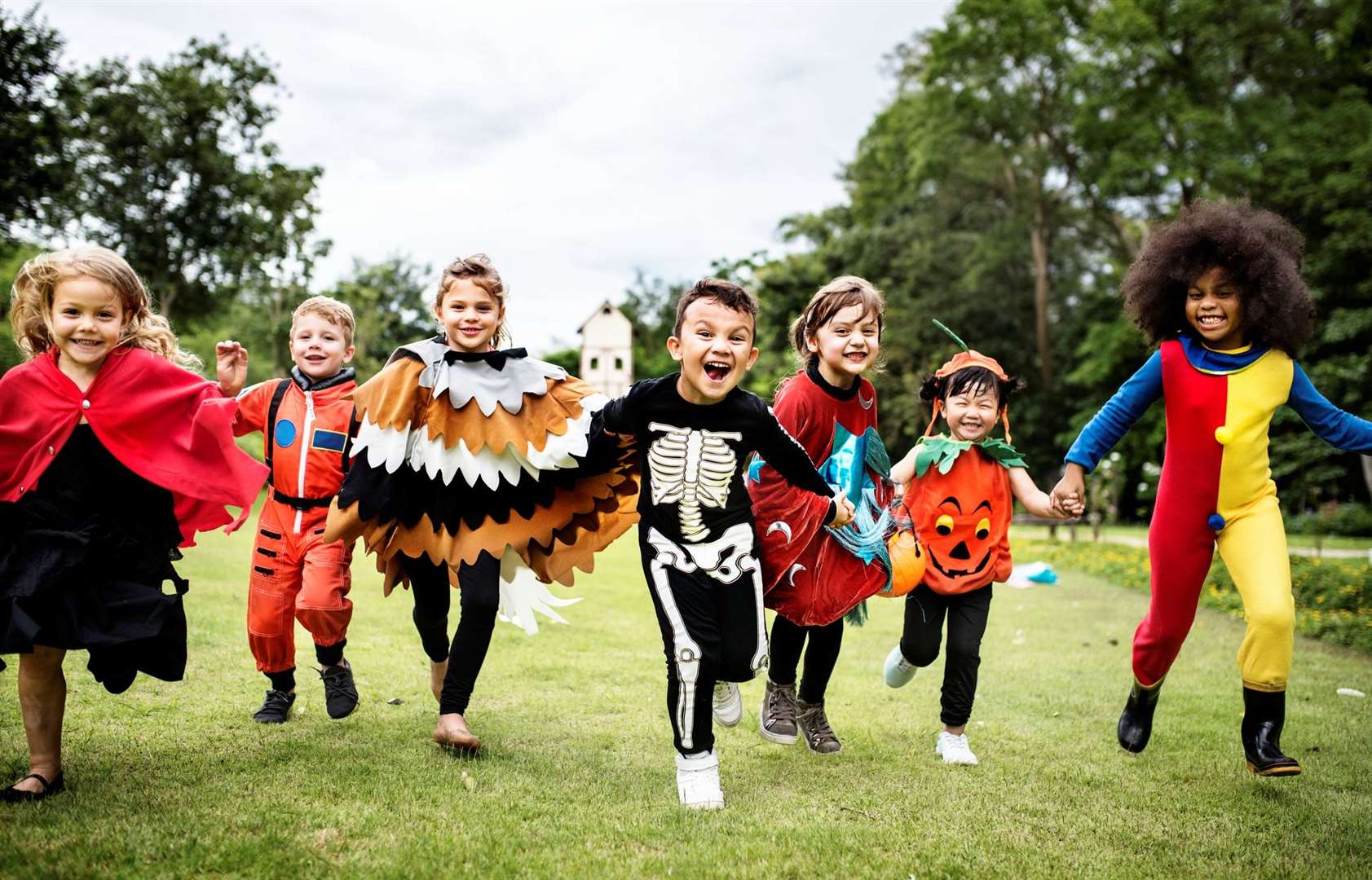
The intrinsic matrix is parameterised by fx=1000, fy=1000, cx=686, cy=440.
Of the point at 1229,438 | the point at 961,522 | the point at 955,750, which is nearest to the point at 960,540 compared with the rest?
the point at 961,522

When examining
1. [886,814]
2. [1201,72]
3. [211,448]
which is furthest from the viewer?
[1201,72]

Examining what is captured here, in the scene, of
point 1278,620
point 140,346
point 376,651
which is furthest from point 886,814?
point 376,651

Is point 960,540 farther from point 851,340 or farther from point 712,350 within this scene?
point 712,350

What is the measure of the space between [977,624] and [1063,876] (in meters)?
1.63

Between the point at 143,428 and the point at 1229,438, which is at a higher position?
the point at 1229,438

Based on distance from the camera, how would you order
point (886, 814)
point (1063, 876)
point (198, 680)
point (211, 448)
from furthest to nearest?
point (198, 680) < point (211, 448) < point (886, 814) < point (1063, 876)

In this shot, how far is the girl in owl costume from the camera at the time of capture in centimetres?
440

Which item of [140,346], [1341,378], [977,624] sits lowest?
[977,624]

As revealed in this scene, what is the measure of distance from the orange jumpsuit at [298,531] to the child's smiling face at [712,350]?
6.68 ft

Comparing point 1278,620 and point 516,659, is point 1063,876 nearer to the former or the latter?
point 1278,620

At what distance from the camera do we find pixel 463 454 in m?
4.50

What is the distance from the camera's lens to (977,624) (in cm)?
476

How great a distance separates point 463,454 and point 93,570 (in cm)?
149

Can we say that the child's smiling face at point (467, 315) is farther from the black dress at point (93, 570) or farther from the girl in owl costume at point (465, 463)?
the black dress at point (93, 570)
